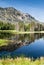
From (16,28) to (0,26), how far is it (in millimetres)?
16368

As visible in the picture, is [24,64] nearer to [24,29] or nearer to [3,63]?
[3,63]

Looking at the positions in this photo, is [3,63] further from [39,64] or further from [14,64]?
[39,64]

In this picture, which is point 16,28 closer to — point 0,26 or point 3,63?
point 0,26

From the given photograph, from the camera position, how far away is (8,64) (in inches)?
763

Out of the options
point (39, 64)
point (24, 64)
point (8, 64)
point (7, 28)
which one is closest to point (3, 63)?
point (8, 64)

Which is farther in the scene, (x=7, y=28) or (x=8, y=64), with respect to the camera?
(x=7, y=28)

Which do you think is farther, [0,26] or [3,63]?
[0,26]

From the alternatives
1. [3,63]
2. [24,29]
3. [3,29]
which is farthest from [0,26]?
[3,63]

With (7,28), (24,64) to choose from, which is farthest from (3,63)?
(7,28)

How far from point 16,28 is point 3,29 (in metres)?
14.7

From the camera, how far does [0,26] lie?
19312 centimetres

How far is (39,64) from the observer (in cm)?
1991

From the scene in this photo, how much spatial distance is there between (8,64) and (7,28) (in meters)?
172

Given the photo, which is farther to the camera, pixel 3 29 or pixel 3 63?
pixel 3 29
